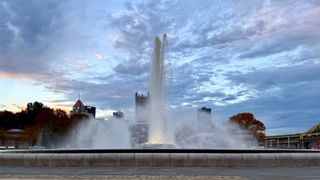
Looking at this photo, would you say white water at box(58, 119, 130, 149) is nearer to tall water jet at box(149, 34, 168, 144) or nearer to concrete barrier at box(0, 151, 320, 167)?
tall water jet at box(149, 34, 168, 144)

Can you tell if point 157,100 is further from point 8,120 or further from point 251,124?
point 8,120

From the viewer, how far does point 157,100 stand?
1502 inches

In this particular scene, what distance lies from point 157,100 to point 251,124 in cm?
6921

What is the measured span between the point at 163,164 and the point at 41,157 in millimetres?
6752

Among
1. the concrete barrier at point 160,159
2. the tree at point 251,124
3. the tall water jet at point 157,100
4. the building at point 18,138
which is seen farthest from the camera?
the building at point 18,138

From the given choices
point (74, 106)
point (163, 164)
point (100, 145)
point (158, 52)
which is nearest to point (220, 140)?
point (100, 145)

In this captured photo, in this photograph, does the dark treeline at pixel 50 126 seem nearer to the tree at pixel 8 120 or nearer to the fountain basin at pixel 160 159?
the tree at pixel 8 120

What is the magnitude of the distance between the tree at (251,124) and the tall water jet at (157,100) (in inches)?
2600

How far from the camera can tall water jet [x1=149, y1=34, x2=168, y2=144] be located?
37.3 meters

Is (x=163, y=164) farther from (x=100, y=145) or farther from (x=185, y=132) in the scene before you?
(x=100, y=145)

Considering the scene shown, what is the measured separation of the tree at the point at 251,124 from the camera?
102m

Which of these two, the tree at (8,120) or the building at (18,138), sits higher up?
the tree at (8,120)

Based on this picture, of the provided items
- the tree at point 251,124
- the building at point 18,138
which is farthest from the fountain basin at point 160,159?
the building at point 18,138

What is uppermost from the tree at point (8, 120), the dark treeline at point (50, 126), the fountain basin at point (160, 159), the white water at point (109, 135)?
the tree at point (8, 120)
